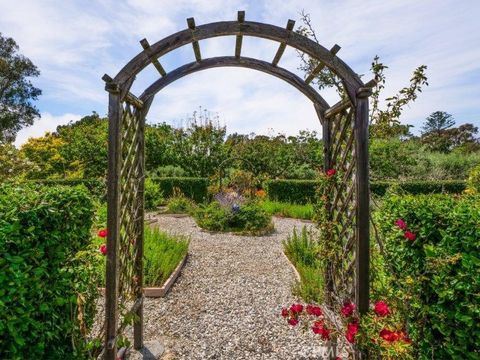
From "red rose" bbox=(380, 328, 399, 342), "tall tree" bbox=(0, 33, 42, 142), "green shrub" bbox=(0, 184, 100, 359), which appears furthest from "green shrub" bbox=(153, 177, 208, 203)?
"tall tree" bbox=(0, 33, 42, 142)

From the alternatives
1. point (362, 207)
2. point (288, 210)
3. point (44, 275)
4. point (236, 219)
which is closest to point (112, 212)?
point (44, 275)

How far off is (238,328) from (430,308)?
183cm

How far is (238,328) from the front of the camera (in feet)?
10.1

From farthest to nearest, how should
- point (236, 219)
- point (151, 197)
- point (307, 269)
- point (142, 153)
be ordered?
point (151, 197) < point (236, 219) < point (307, 269) < point (142, 153)

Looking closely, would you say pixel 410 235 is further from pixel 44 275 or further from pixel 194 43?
pixel 44 275

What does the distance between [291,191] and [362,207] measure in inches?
359

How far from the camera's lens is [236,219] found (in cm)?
767

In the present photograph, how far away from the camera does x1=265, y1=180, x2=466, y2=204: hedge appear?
34.2ft

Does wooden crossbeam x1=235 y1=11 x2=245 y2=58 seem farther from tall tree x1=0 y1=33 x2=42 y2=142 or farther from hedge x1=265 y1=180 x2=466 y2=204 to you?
tall tree x1=0 y1=33 x2=42 y2=142

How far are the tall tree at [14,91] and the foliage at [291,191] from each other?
69.2 feet

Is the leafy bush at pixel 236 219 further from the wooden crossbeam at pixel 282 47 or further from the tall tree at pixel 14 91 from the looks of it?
the tall tree at pixel 14 91

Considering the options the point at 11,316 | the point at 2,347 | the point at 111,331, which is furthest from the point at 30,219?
the point at 111,331

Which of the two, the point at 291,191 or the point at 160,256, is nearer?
the point at 160,256

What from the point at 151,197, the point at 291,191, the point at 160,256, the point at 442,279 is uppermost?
the point at 291,191
